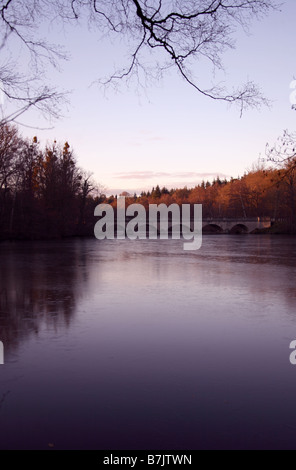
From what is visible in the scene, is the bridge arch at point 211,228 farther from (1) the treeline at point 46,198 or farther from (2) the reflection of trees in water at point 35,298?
(2) the reflection of trees in water at point 35,298

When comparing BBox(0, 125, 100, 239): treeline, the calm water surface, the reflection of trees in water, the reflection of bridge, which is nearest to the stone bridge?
the reflection of bridge

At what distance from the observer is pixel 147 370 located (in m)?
6.43

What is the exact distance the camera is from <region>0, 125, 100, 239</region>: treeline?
4875 cm

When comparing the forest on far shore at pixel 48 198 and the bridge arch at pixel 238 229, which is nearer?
the forest on far shore at pixel 48 198

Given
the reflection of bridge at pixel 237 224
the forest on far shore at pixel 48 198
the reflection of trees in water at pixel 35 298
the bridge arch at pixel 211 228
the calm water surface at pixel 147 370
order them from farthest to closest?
the bridge arch at pixel 211 228 < the reflection of bridge at pixel 237 224 < the forest on far shore at pixel 48 198 < the reflection of trees in water at pixel 35 298 < the calm water surface at pixel 147 370

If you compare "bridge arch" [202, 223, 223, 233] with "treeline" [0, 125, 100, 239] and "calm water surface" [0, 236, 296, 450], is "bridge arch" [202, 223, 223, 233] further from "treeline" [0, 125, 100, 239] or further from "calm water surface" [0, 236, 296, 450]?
"calm water surface" [0, 236, 296, 450]

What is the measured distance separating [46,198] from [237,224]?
44227 millimetres

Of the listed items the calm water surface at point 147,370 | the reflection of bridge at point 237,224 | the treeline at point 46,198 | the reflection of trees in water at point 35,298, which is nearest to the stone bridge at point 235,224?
the reflection of bridge at point 237,224

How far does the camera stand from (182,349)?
7.53 metres

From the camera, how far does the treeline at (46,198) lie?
48.8 m

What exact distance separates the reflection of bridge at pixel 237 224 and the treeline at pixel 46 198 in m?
28.2

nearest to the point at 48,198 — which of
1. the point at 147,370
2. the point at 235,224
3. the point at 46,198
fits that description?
the point at 46,198

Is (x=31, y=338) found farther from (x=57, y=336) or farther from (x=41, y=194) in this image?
(x=41, y=194)

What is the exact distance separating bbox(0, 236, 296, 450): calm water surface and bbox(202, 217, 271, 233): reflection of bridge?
241 feet
